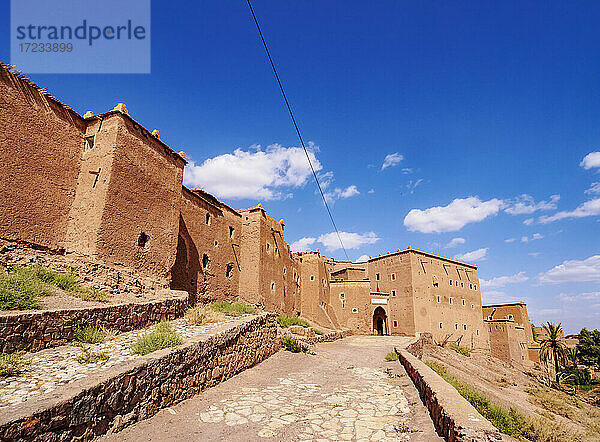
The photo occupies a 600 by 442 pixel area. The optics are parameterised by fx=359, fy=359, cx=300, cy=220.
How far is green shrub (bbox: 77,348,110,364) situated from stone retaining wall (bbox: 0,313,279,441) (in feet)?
2.83

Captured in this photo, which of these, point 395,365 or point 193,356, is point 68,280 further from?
point 395,365

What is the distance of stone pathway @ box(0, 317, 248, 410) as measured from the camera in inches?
206

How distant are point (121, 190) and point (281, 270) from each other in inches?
650

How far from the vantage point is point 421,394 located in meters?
8.55

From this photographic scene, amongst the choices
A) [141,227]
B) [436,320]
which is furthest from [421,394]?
[436,320]

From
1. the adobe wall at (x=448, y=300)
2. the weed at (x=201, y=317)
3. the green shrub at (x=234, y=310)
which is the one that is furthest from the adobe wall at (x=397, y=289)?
the weed at (x=201, y=317)

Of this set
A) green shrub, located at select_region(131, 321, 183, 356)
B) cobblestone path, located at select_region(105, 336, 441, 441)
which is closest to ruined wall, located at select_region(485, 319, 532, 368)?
cobblestone path, located at select_region(105, 336, 441, 441)

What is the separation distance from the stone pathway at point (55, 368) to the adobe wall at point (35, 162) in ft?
19.4

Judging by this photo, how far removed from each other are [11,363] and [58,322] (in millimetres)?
1735

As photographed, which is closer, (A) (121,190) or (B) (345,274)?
(A) (121,190)

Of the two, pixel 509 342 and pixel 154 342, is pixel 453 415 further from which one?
pixel 509 342

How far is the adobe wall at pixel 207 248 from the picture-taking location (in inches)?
730

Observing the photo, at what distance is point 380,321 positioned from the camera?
1580 inches

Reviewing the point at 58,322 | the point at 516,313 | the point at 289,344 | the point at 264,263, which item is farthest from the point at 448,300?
the point at 58,322
